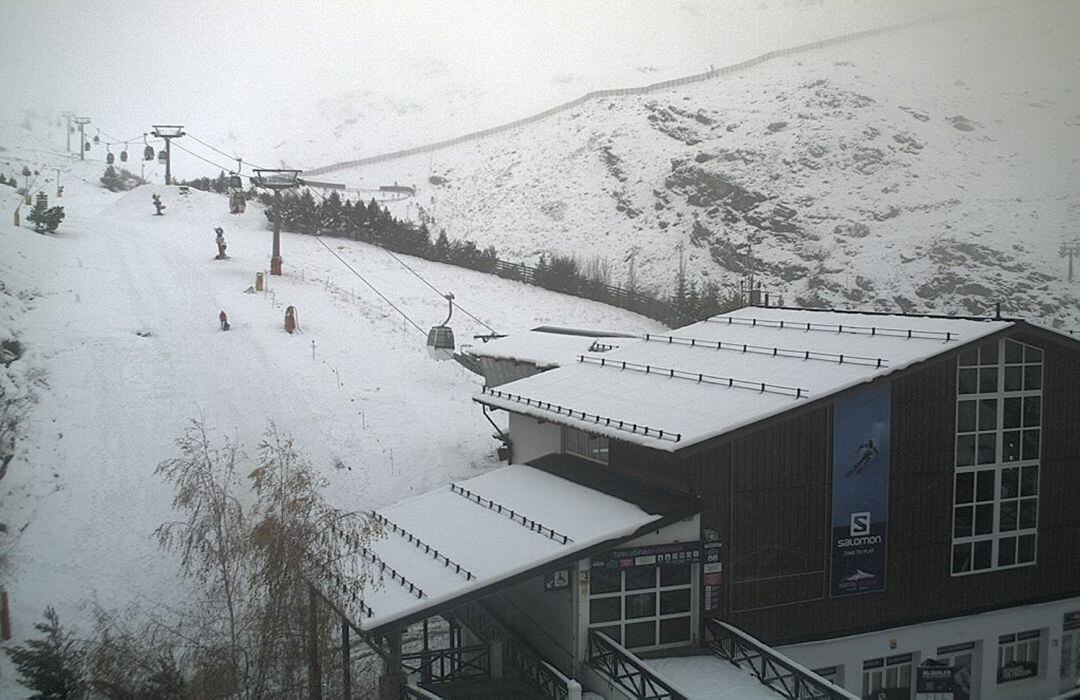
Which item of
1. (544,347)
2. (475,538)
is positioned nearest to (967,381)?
(475,538)

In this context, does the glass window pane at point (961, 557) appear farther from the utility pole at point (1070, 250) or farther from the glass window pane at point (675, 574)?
the utility pole at point (1070, 250)

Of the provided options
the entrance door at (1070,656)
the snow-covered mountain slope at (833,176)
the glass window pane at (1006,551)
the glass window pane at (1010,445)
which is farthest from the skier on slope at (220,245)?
the entrance door at (1070,656)

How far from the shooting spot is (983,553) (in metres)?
11.8

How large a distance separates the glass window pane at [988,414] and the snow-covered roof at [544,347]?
592 cm

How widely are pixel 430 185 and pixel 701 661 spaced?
2054 centimetres

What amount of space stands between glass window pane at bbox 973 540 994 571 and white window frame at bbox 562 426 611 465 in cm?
471

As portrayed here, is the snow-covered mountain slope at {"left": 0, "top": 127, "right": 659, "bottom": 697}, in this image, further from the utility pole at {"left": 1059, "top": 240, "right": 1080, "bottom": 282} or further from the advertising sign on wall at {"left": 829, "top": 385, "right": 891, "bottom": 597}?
the utility pole at {"left": 1059, "top": 240, "right": 1080, "bottom": 282}

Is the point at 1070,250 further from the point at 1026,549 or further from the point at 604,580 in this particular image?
the point at 604,580

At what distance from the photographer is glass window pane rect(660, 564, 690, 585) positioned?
10008 millimetres

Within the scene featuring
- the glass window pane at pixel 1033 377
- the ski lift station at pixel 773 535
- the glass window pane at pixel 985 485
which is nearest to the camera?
the ski lift station at pixel 773 535

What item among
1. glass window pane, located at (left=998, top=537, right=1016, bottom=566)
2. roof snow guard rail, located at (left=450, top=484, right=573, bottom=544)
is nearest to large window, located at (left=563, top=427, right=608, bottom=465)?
roof snow guard rail, located at (left=450, top=484, right=573, bottom=544)

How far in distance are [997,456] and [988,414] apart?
1.82ft

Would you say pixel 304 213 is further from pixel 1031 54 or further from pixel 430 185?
pixel 1031 54

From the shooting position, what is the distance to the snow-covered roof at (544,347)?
1566 centimetres
